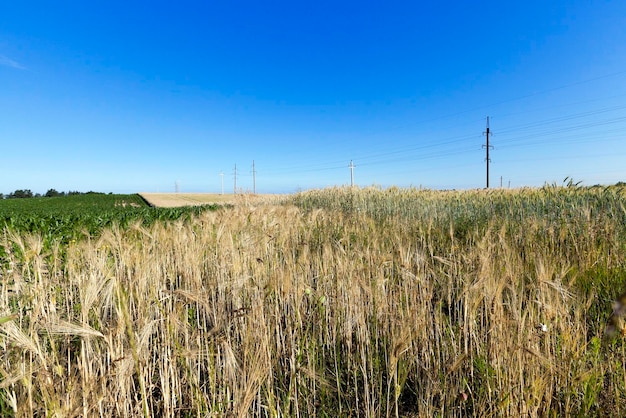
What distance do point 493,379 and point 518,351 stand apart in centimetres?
23

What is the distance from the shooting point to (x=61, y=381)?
62.1 inches

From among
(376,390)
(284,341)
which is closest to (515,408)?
(376,390)

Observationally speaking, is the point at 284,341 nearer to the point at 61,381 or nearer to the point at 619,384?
the point at 61,381

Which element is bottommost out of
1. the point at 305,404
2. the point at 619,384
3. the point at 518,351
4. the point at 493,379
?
the point at 305,404

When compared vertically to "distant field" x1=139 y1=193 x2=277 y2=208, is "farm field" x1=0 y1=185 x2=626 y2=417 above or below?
below

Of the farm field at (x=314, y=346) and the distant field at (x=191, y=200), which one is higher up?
the distant field at (x=191, y=200)

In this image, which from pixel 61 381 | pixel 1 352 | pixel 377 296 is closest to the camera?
pixel 61 381

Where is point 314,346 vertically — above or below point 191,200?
below

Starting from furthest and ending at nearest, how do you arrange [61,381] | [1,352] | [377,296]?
1. [377,296]
2. [1,352]
3. [61,381]

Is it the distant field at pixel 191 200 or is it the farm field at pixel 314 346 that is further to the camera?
the distant field at pixel 191 200

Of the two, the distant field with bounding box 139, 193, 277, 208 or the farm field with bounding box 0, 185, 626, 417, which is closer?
the farm field with bounding box 0, 185, 626, 417

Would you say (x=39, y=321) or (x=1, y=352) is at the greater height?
(x=39, y=321)

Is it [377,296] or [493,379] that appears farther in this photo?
[377,296]

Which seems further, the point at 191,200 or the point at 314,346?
→ the point at 191,200
